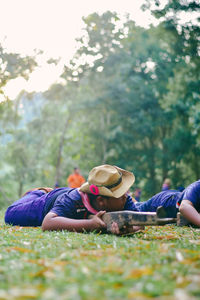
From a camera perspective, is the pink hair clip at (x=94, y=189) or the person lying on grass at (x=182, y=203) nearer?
the pink hair clip at (x=94, y=189)

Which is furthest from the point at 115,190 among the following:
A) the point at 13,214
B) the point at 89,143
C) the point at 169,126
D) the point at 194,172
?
the point at 89,143

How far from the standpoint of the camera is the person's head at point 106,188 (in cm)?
455

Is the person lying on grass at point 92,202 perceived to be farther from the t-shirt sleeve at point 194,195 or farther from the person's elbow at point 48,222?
the t-shirt sleeve at point 194,195

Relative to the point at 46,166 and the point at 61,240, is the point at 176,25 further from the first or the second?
the point at 46,166

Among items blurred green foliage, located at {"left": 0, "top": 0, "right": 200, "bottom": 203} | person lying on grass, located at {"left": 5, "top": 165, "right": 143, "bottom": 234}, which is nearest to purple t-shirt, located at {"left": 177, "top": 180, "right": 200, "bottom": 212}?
person lying on grass, located at {"left": 5, "top": 165, "right": 143, "bottom": 234}

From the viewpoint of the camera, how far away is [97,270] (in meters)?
2.32

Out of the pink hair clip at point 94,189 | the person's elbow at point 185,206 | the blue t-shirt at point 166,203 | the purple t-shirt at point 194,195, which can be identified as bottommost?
the blue t-shirt at point 166,203

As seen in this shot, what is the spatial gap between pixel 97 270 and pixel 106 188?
7.22ft

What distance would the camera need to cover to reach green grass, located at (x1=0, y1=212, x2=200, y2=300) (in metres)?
1.83

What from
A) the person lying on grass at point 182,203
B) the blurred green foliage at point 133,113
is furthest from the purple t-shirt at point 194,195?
the blurred green foliage at point 133,113

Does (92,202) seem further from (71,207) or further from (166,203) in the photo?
(166,203)

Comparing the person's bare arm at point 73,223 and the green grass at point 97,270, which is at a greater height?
the green grass at point 97,270

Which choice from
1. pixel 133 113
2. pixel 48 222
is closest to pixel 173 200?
pixel 48 222

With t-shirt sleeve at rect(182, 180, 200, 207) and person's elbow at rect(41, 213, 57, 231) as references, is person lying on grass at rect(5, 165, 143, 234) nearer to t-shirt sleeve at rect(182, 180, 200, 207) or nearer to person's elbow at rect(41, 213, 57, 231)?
person's elbow at rect(41, 213, 57, 231)
